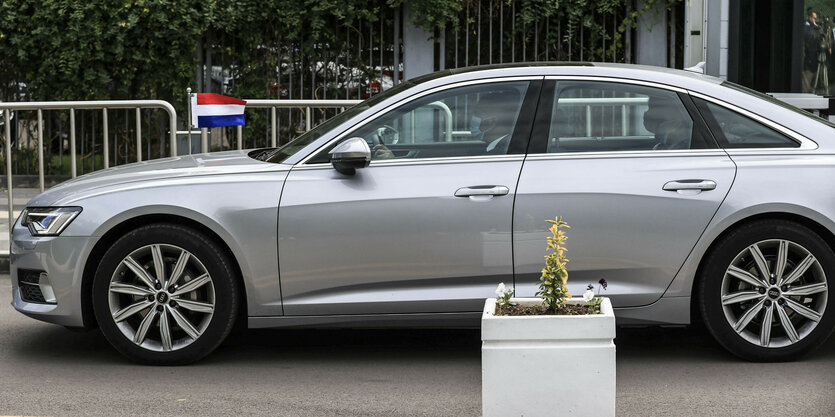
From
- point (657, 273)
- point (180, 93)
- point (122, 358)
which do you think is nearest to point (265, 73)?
point (180, 93)

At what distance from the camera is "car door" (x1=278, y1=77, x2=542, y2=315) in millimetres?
5734

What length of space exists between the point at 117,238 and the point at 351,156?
132 centimetres

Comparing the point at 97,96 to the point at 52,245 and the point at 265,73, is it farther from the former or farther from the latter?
the point at 52,245

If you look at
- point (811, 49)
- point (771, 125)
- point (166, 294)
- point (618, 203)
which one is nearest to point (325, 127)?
point (166, 294)

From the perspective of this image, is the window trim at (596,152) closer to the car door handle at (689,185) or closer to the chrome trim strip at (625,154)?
the chrome trim strip at (625,154)

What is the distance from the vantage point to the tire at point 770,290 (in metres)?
5.78

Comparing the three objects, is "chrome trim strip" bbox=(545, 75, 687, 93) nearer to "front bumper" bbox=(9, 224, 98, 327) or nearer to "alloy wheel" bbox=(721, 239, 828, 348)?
"alloy wheel" bbox=(721, 239, 828, 348)

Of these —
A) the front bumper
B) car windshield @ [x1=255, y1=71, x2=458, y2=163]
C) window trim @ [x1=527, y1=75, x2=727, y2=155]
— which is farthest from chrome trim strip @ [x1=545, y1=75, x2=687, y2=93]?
the front bumper

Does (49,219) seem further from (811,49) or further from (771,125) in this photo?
(811,49)

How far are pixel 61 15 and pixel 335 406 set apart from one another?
956 centimetres

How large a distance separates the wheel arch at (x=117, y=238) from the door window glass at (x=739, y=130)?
2542 millimetres

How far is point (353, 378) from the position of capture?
5.77 meters

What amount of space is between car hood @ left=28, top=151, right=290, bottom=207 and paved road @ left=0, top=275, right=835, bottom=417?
92cm

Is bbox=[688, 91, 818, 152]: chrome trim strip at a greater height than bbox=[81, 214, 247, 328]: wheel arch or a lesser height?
greater
